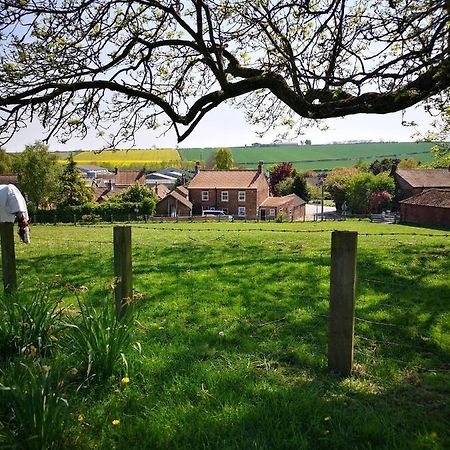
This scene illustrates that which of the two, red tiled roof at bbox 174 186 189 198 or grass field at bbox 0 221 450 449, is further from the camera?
red tiled roof at bbox 174 186 189 198

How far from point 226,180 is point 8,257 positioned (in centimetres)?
6831

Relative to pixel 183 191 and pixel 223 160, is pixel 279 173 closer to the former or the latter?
pixel 223 160

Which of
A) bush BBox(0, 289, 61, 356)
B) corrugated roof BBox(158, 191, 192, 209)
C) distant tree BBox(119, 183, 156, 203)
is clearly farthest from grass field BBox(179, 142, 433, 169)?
bush BBox(0, 289, 61, 356)

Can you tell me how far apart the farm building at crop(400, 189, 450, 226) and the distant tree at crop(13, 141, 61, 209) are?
49012 mm

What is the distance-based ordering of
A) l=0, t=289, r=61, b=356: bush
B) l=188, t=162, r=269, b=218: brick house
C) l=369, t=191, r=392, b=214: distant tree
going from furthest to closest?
l=369, t=191, r=392, b=214: distant tree → l=188, t=162, r=269, b=218: brick house → l=0, t=289, r=61, b=356: bush

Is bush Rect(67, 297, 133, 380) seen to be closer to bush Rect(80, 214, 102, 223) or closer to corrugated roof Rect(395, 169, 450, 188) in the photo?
bush Rect(80, 214, 102, 223)

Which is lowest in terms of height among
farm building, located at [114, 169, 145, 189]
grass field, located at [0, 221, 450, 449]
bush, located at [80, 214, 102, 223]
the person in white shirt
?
bush, located at [80, 214, 102, 223]

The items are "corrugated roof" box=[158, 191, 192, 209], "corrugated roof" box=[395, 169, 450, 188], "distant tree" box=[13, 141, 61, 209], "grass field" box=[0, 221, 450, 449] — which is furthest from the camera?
"corrugated roof" box=[395, 169, 450, 188]

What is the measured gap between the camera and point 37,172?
5712 centimetres

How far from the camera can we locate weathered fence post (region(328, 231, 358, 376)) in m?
3.84

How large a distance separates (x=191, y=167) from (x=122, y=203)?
113m

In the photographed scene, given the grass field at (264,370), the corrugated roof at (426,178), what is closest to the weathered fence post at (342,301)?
the grass field at (264,370)

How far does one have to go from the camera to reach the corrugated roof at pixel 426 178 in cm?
7138

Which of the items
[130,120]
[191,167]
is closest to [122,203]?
[130,120]
